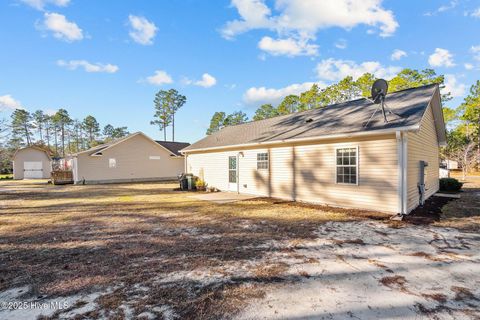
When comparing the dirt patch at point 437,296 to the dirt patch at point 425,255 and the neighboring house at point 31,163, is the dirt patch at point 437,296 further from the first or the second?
the neighboring house at point 31,163

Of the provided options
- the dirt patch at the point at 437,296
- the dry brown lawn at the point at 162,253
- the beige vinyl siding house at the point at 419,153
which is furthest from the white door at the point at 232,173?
the dirt patch at the point at 437,296

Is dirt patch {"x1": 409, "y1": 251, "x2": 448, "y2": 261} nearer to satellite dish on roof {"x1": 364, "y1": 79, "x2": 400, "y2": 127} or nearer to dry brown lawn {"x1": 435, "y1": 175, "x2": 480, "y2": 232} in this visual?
dry brown lawn {"x1": 435, "y1": 175, "x2": 480, "y2": 232}

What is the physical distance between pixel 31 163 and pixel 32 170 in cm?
88

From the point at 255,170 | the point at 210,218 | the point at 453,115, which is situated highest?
the point at 453,115

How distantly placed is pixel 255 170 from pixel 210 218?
5001 millimetres

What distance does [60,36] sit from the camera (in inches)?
450

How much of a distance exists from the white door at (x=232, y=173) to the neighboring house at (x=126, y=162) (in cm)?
1309

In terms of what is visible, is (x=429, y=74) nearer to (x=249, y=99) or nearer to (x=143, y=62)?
(x=249, y=99)

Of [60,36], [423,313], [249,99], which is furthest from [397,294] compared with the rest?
[249,99]

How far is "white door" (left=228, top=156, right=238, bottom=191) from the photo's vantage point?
504 inches

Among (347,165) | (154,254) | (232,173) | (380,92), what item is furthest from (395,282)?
(232,173)

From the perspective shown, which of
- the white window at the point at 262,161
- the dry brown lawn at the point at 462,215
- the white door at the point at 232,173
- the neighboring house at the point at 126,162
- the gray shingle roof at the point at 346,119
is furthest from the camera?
the neighboring house at the point at 126,162

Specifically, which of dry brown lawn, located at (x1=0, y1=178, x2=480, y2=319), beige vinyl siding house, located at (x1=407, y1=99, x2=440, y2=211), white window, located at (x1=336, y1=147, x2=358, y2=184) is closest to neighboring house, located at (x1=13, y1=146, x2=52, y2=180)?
dry brown lawn, located at (x1=0, y1=178, x2=480, y2=319)

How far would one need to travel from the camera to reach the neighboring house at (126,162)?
20656mm
